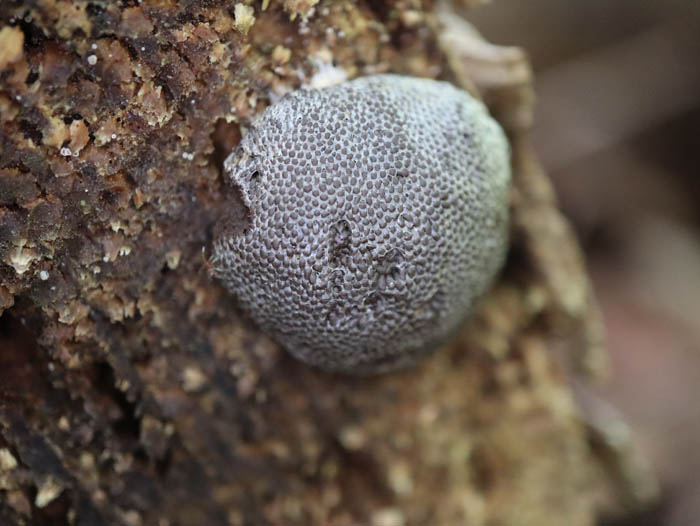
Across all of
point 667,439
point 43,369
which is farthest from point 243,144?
point 667,439

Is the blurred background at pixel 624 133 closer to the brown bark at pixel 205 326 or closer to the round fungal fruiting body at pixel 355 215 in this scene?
the brown bark at pixel 205 326

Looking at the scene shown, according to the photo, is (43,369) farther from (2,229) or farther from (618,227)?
(618,227)

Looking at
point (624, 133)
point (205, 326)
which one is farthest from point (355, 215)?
point (624, 133)

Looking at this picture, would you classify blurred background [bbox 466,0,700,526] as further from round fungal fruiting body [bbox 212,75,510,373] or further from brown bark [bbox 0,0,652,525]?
round fungal fruiting body [bbox 212,75,510,373]

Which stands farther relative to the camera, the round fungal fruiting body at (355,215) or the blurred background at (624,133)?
the blurred background at (624,133)

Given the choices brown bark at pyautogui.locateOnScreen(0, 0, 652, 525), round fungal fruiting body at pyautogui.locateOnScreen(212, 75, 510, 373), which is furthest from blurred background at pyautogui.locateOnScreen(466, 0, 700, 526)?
round fungal fruiting body at pyautogui.locateOnScreen(212, 75, 510, 373)

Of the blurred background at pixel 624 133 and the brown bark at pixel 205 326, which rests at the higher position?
the brown bark at pixel 205 326

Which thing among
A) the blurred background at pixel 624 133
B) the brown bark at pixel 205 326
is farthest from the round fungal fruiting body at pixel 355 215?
the blurred background at pixel 624 133
